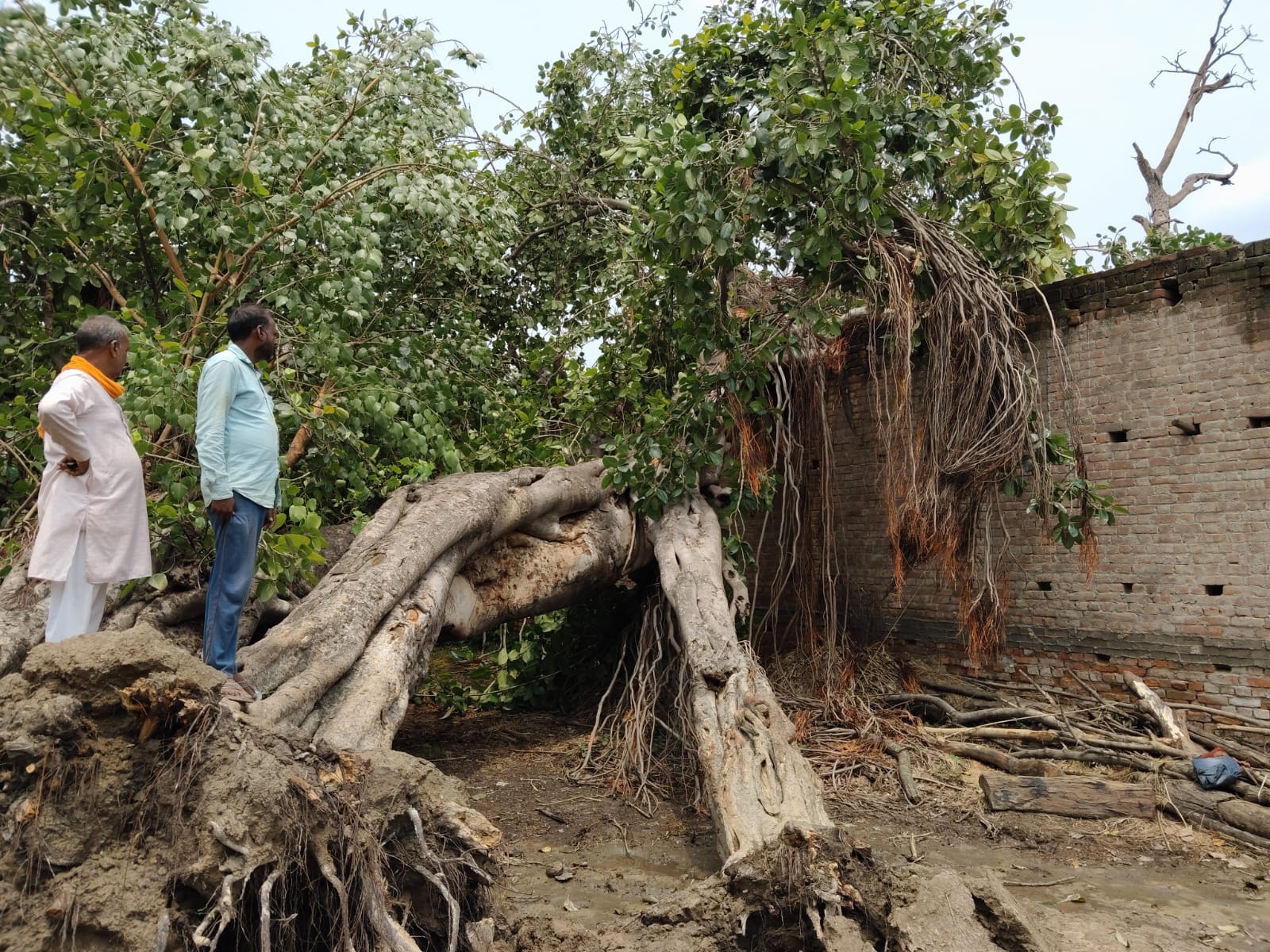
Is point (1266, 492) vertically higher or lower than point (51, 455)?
lower

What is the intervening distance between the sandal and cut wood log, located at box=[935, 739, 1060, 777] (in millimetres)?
4939

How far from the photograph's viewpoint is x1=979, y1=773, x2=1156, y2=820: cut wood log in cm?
556

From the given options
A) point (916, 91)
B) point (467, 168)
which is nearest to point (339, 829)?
point (467, 168)

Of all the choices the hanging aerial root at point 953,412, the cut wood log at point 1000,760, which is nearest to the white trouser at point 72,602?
the hanging aerial root at point 953,412

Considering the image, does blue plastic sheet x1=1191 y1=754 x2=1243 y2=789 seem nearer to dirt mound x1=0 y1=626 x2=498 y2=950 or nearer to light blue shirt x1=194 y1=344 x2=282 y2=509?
dirt mound x1=0 y1=626 x2=498 y2=950

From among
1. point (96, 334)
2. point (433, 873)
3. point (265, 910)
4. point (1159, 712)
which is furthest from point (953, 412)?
point (265, 910)

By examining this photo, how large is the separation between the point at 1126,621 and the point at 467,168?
620cm

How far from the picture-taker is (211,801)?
9.14ft

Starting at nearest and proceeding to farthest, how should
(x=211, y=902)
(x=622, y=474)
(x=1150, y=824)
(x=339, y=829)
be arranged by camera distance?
1. (x=211, y=902)
2. (x=339, y=829)
3. (x=1150, y=824)
4. (x=622, y=474)

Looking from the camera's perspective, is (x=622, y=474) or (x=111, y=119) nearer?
(x=111, y=119)

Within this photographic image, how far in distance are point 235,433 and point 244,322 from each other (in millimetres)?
508

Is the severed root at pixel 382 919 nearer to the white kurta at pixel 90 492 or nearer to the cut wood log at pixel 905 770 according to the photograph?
the white kurta at pixel 90 492

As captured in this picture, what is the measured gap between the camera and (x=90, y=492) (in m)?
3.78

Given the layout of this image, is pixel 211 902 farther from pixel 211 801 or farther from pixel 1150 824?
pixel 1150 824
